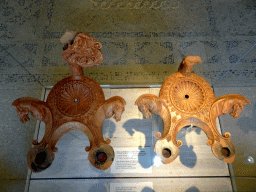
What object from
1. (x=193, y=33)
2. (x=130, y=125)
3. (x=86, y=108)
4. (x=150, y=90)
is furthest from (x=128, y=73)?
(x=193, y=33)

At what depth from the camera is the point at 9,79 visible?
6.42 ft

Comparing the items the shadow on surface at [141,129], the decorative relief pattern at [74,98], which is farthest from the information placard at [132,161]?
the decorative relief pattern at [74,98]

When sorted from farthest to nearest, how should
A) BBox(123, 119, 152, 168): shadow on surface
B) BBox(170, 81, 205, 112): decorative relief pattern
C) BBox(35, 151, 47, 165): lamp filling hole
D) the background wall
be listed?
the background wall → BBox(123, 119, 152, 168): shadow on surface → BBox(170, 81, 205, 112): decorative relief pattern → BBox(35, 151, 47, 165): lamp filling hole

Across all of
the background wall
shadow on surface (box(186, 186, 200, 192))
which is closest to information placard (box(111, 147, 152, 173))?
shadow on surface (box(186, 186, 200, 192))

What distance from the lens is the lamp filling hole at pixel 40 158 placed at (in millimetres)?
1366

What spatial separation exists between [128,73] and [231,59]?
1334 millimetres

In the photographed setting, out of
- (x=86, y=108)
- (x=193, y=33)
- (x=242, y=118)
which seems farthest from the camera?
(x=193, y=33)

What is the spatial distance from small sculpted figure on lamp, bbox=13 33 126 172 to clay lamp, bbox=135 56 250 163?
0.34m

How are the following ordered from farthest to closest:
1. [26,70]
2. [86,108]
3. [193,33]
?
[193,33], [26,70], [86,108]

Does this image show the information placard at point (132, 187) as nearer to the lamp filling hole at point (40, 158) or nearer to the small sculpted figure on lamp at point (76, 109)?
the small sculpted figure on lamp at point (76, 109)

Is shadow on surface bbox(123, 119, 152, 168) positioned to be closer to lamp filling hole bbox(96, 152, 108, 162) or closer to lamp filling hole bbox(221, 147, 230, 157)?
lamp filling hole bbox(96, 152, 108, 162)

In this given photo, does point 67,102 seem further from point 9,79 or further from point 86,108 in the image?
point 9,79

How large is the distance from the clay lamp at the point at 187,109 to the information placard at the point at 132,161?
31 centimetres

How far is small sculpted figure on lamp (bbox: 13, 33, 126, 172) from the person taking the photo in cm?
138
